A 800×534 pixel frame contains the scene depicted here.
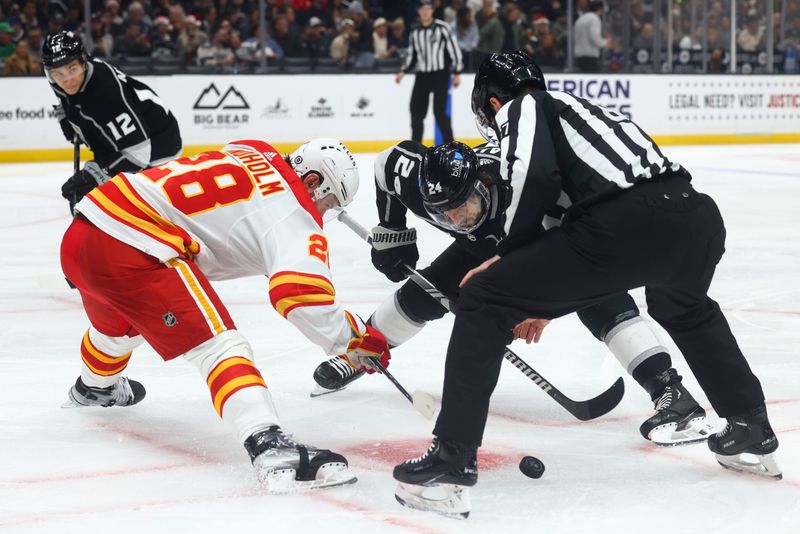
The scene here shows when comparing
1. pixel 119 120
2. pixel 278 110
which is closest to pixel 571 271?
pixel 119 120

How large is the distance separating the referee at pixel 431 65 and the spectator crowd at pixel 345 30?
4.65ft

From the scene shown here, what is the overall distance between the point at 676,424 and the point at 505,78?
869mm

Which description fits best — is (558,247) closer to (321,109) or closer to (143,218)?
(143,218)

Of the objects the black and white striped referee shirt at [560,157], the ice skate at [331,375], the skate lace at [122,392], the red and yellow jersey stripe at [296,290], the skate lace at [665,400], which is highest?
the black and white striped referee shirt at [560,157]

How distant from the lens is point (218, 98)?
413 inches

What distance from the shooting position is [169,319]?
2.40 meters

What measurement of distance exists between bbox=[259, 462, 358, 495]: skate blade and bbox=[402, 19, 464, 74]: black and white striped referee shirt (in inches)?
304

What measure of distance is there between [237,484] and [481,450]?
56cm

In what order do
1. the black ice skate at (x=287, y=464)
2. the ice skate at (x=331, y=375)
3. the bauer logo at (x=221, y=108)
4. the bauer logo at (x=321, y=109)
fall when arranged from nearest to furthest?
the black ice skate at (x=287, y=464) → the ice skate at (x=331, y=375) → the bauer logo at (x=221, y=108) → the bauer logo at (x=321, y=109)

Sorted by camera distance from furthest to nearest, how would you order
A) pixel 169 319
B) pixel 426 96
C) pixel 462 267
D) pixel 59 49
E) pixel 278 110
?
1. pixel 278 110
2. pixel 426 96
3. pixel 59 49
4. pixel 462 267
5. pixel 169 319

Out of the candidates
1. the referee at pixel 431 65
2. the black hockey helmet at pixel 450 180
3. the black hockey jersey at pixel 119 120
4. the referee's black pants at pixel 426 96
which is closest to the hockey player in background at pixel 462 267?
the black hockey helmet at pixel 450 180

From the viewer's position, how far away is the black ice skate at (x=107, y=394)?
296 cm

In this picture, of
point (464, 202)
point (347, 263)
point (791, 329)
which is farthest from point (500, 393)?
point (347, 263)

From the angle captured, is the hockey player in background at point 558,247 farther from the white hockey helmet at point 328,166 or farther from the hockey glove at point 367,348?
the white hockey helmet at point 328,166
